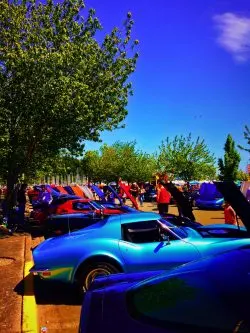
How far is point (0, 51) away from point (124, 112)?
5.64m

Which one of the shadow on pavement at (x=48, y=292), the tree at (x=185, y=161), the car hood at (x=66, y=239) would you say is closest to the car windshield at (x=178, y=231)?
the car hood at (x=66, y=239)

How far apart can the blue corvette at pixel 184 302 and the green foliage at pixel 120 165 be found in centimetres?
7301

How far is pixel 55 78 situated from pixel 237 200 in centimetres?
1123

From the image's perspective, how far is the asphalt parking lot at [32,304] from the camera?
600cm

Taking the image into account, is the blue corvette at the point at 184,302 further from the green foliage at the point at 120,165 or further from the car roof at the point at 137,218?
the green foliage at the point at 120,165

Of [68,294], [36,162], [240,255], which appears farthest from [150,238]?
[36,162]

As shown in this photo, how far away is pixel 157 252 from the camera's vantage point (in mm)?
6883

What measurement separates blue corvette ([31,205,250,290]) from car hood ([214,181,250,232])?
130cm

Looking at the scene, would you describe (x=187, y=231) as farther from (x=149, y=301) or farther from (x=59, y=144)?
(x=59, y=144)

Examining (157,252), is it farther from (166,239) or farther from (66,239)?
(66,239)

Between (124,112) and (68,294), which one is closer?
(68,294)

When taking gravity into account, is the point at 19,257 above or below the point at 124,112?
below

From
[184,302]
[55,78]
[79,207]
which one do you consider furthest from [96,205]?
[184,302]

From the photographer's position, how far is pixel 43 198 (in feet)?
64.8
